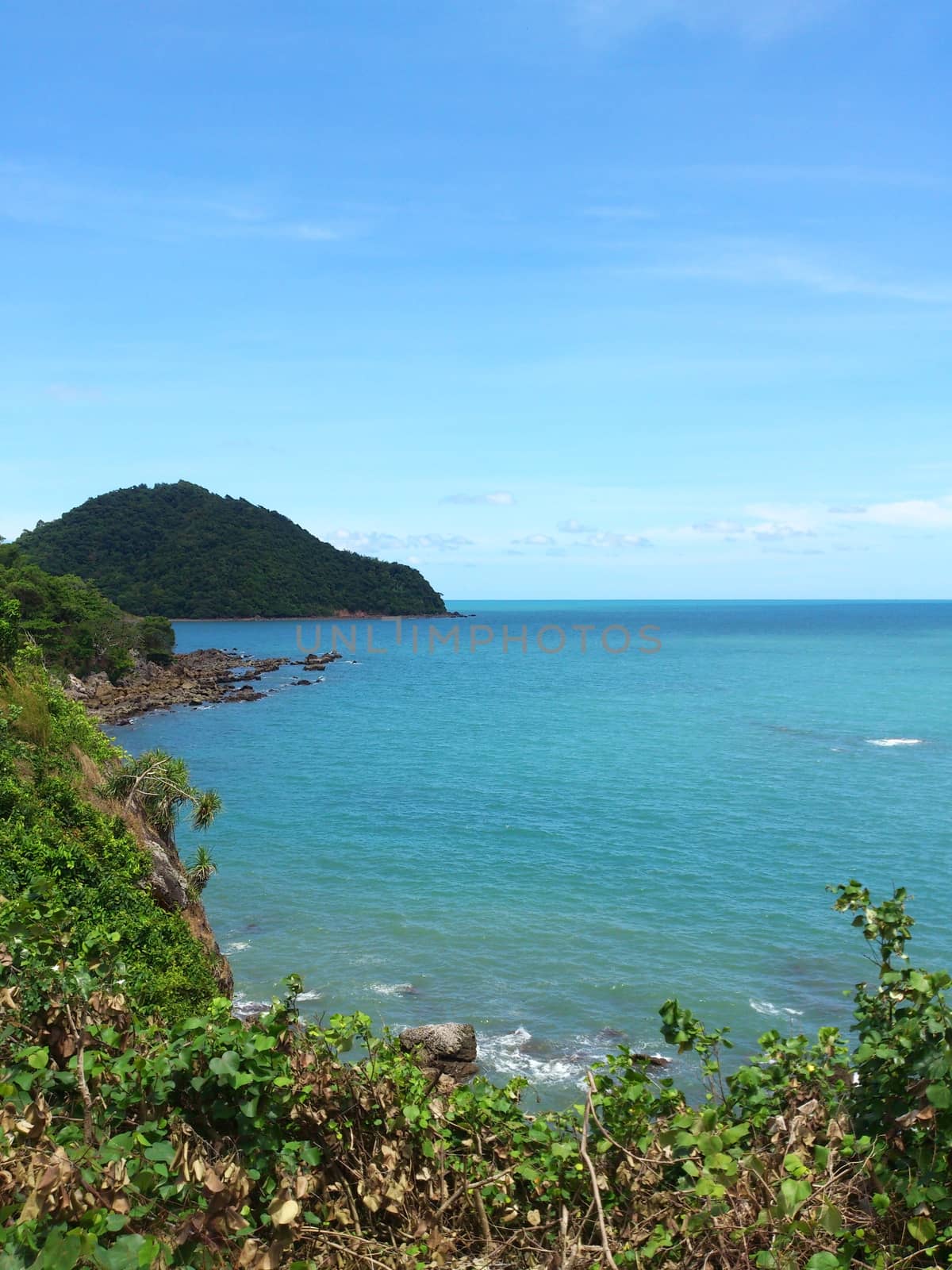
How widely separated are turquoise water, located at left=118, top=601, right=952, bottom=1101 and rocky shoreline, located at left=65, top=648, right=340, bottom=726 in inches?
106

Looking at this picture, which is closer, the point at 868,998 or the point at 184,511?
the point at 868,998

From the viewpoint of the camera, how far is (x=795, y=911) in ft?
73.7

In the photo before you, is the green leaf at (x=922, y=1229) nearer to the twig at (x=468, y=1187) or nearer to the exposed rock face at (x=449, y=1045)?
the twig at (x=468, y=1187)

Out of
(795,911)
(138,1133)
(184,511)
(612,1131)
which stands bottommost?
(795,911)

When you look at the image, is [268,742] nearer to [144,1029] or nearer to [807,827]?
[807,827]

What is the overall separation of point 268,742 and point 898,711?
1551 inches

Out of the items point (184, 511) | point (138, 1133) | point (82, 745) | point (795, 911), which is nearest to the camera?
point (138, 1133)

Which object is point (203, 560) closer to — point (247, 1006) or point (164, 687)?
Result: point (164, 687)

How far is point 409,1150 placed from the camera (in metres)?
4.68

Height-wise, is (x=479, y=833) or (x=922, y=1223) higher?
(x=922, y=1223)

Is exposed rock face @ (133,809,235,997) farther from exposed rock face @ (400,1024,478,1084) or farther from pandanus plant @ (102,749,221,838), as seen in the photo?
exposed rock face @ (400,1024,478,1084)

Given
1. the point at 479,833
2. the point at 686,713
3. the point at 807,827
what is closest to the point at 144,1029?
the point at 479,833

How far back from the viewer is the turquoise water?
18.2 meters

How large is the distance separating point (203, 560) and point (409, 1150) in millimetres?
167783
